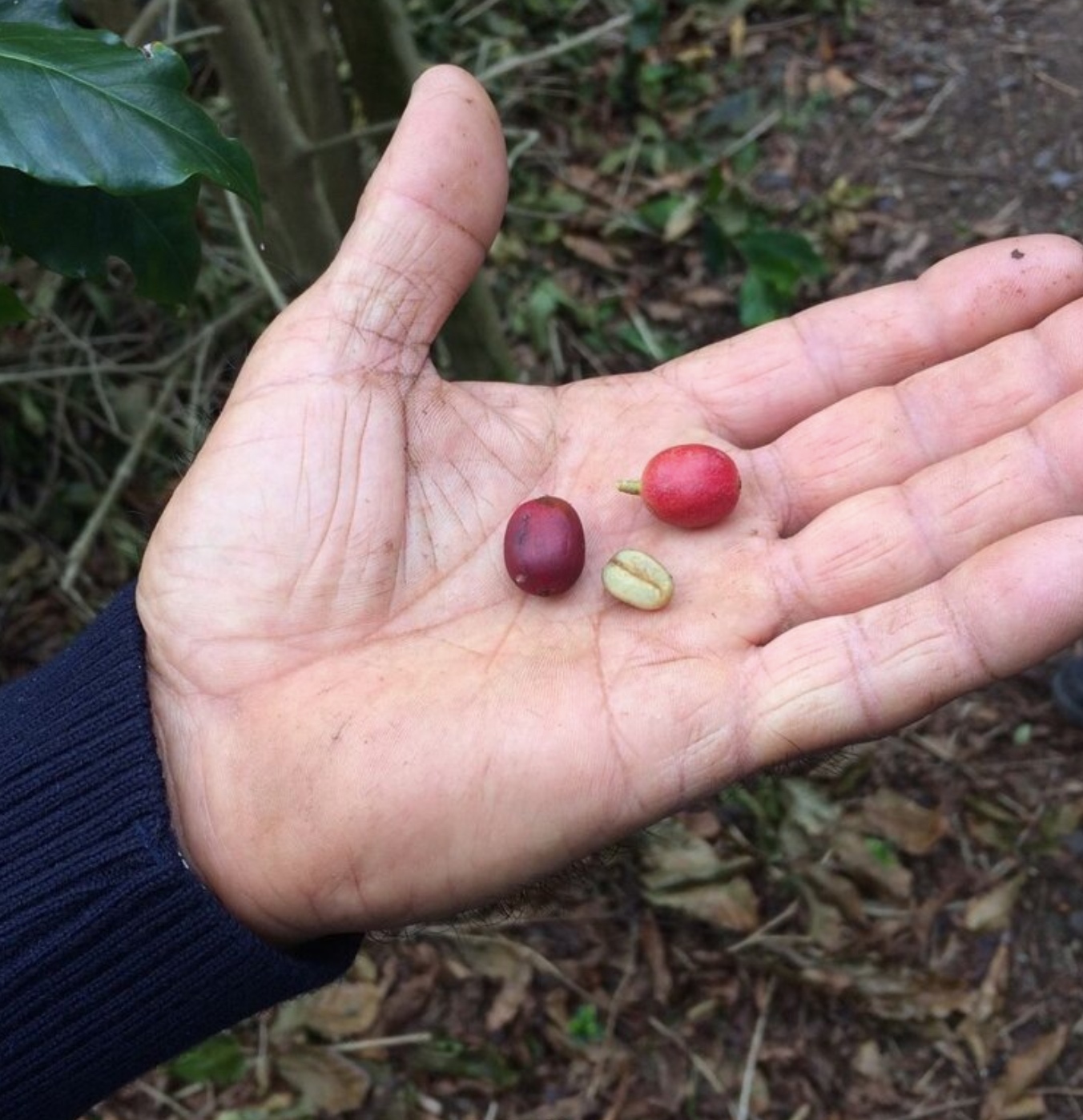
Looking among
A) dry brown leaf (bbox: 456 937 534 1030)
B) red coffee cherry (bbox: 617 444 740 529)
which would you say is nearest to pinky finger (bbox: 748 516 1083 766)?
red coffee cherry (bbox: 617 444 740 529)

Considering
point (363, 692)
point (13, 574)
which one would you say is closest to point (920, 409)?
point (363, 692)

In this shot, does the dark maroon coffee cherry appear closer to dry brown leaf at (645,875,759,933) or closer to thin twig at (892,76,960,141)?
dry brown leaf at (645,875,759,933)

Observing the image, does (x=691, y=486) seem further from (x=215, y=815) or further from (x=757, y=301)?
(x=757, y=301)

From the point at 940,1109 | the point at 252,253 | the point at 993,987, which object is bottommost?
the point at 940,1109

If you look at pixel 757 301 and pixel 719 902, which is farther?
pixel 757 301

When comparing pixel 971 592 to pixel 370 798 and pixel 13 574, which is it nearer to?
pixel 370 798

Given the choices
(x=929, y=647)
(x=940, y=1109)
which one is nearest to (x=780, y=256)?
(x=929, y=647)

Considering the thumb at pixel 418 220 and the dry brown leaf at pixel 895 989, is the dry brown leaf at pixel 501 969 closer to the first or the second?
the dry brown leaf at pixel 895 989
